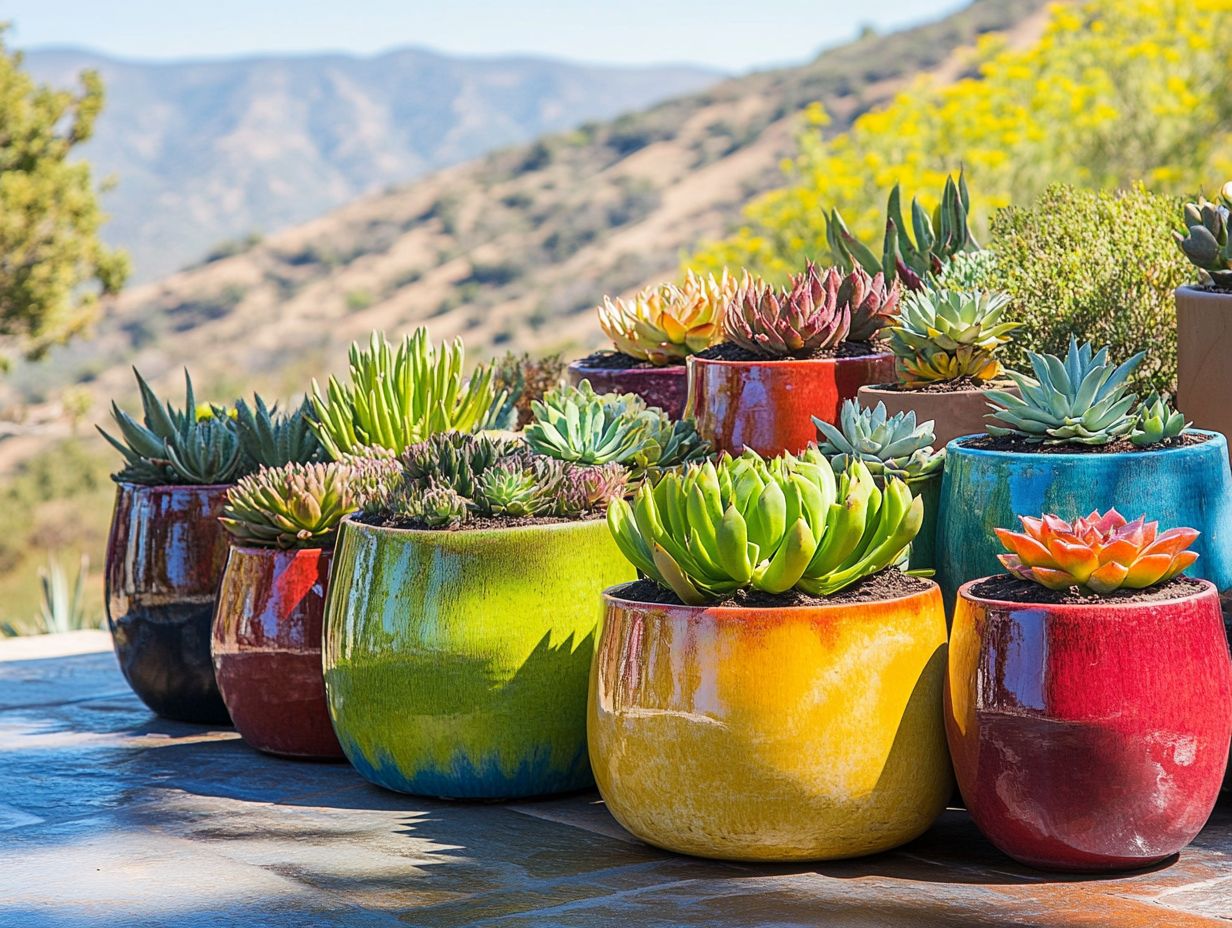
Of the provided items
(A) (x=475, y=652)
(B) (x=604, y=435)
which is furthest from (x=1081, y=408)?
(A) (x=475, y=652)

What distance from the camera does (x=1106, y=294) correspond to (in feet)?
19.4

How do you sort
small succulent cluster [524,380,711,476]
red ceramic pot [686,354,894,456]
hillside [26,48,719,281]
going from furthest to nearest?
1. hillside [26,48,719,281]
2. red ceramic pot [686,354,894,456]
3. small succulent cluster [524,380,711,476]

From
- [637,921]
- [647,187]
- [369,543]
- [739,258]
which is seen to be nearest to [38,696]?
[369,543]

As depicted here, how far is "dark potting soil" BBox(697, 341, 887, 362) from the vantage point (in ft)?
17.5

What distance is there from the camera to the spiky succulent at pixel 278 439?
18.8ft

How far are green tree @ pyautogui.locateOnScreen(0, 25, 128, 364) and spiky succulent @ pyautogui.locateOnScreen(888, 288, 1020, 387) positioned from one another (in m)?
21.5

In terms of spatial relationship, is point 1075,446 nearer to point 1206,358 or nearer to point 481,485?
point 1206,358

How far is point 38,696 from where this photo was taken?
6.51 m

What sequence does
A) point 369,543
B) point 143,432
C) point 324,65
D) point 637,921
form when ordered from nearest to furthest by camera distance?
point 637,921 → point 369,543 → point 143,432 → point 324,65

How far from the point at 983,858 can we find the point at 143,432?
3137mm

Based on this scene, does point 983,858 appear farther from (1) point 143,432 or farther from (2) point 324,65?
(2) point 324,65

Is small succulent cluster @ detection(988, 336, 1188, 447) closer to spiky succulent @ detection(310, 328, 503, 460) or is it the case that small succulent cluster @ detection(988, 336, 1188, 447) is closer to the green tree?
spiky succulent @ detection(310, 328, 503, 460)

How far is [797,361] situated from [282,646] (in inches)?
70.0

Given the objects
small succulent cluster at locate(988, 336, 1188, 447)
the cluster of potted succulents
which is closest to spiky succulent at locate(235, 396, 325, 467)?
the cluster of potted succulents
